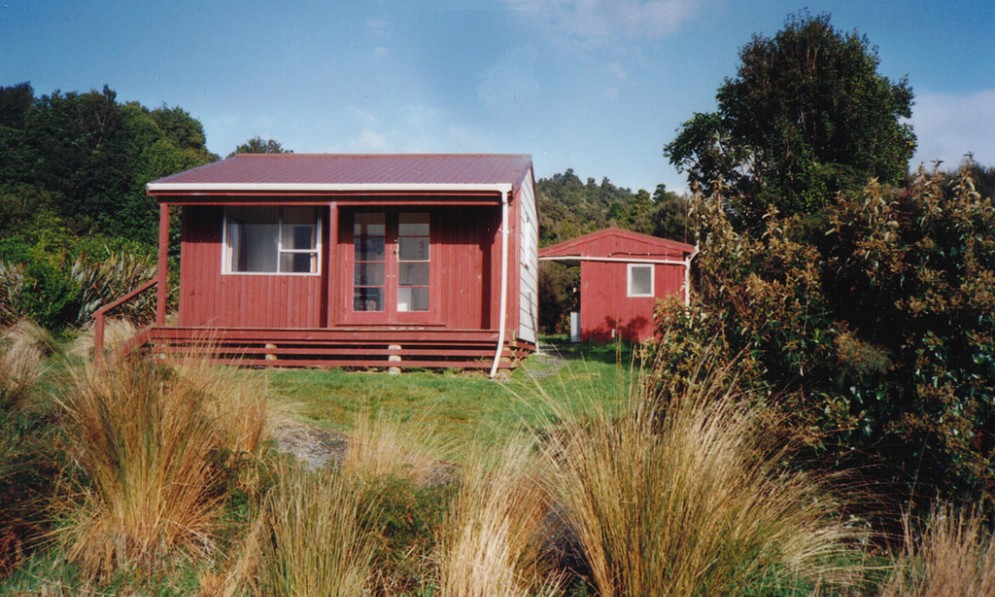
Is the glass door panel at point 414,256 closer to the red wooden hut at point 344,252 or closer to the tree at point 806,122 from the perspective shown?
the red wooden hut at point 344,252

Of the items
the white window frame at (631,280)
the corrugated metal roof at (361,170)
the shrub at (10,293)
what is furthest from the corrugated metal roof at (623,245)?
the shrub at (10,293)

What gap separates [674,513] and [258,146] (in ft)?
179

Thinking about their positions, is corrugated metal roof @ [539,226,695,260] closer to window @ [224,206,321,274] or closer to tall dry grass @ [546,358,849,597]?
window @ [224,206,321,274]

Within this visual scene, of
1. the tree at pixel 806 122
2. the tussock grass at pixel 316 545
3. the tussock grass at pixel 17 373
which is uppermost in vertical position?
the tree at pixel 806 122

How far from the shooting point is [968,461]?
3146 mm

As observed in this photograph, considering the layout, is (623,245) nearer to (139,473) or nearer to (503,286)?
(503,286)

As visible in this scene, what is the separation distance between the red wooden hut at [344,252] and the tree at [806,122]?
9.37 meters

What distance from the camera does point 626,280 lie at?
56.6ft

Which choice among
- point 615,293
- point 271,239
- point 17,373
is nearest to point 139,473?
point 17,373

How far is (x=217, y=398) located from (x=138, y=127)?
46039mm

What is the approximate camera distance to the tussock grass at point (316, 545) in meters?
2.65

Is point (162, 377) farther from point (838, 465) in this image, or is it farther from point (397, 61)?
point (397, 61)

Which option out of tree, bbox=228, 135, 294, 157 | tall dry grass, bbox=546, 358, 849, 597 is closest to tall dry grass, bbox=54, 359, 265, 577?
tall dry grass, bbox=546, 358, 849, 597

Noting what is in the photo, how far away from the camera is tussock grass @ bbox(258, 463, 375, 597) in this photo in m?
2.65
